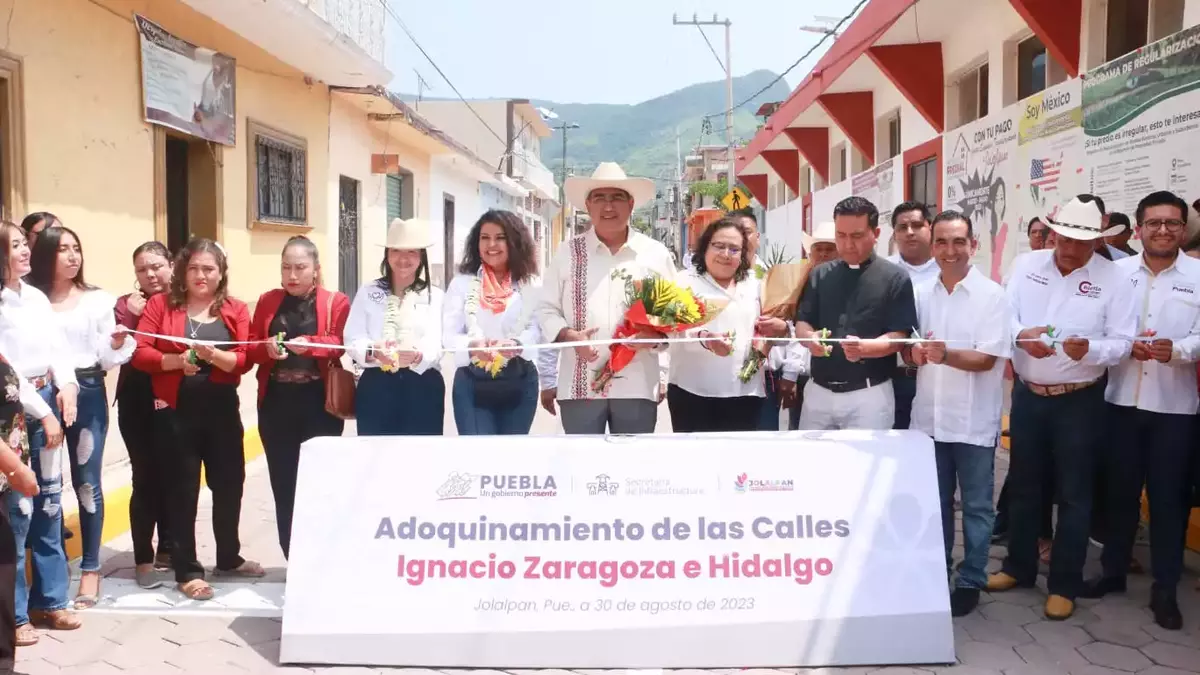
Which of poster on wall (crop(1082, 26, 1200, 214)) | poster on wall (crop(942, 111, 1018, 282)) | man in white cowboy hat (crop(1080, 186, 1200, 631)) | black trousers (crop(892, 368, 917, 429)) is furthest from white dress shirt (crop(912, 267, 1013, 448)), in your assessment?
poster on wall (crop(942, 111, 1018, 282))

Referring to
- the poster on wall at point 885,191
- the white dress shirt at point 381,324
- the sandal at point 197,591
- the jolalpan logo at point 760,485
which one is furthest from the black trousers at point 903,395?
the poster on wall at point 885,191

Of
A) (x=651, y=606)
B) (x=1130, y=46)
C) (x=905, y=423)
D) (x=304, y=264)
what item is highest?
(x=1130, y=46)

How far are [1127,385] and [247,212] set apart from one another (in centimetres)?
878

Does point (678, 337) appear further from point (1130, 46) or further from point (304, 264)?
point (1130, 46)

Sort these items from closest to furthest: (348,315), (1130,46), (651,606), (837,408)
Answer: (651,606) < (837,408) < (348,315) < (1130,46)

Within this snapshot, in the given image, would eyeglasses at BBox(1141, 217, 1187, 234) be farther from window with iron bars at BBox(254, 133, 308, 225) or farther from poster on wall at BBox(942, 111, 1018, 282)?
window with iron bars at BBox(254, 133, 308, 225)

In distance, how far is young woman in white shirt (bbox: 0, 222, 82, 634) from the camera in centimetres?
391

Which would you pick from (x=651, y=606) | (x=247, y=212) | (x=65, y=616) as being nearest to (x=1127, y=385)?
(x=651, y=606)

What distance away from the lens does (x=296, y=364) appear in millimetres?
4535

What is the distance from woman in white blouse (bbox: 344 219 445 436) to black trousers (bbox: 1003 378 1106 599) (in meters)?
2.85

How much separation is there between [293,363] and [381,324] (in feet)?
1.52

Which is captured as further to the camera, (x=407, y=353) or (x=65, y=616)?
(x=407, y=353)

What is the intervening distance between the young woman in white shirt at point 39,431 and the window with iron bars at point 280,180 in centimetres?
671

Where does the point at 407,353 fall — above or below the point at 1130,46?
below
